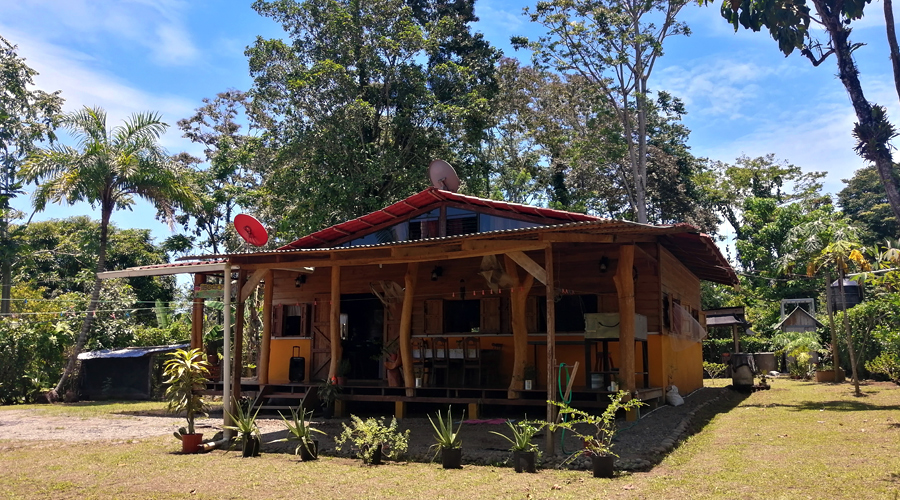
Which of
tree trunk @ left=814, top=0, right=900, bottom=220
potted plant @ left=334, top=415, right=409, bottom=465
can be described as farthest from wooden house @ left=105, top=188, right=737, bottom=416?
tree trunk @ left=814, top=0, right=900, bottom=220

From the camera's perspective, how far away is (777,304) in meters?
32.7

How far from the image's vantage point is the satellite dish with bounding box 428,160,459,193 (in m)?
15.1

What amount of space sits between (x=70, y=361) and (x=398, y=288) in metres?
11.8

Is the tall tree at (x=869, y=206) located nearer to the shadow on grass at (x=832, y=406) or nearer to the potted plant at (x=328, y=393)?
the shadow on grass at (x=832, y=406)

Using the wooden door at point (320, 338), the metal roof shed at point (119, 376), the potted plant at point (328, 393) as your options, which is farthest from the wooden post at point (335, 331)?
the metal roof shed at point (119, 376)

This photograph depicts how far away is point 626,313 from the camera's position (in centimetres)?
1105

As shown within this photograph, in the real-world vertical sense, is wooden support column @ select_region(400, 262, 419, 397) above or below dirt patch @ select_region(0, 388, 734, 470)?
above

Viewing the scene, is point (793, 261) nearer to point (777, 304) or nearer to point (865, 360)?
point (865, 360)

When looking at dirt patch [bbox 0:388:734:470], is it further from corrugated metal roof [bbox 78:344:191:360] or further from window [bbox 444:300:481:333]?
corrugated metal roof [bbox 78:344:191:360]

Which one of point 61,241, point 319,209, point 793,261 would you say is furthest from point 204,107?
point 793,261

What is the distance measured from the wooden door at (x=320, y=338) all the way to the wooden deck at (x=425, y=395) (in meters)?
1.19

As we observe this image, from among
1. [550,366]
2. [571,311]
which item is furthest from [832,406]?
[550,366]

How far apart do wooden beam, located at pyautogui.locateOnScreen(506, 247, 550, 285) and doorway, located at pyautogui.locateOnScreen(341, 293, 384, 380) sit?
6.33 meters

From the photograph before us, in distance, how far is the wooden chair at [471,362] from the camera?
13.5 metres
